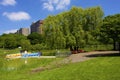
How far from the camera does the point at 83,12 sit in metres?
52.1

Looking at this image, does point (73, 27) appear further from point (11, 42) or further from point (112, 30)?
point (11, 42)

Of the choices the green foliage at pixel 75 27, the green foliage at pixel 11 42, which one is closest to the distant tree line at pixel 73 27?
the green foliage at pixel 75 27

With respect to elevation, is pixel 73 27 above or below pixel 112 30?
above

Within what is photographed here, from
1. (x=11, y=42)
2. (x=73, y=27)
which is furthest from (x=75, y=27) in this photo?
(x=11, y=42)

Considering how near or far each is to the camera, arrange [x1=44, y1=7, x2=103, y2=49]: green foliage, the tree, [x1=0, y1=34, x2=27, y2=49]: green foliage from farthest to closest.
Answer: [x1=0, y1=34, x2=27, y2=49]: green foliage, [x1=44, y1=7, x2=103, y2=49]: green foliage, the tree

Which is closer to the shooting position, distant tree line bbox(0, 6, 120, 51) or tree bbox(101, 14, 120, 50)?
tree bbox(101, 14, 120, 50)

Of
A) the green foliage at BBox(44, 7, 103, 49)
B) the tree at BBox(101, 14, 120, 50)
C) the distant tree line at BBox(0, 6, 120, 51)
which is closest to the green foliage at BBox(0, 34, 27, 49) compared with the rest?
the distant tree line at BBox(0, 6, 120, 51)

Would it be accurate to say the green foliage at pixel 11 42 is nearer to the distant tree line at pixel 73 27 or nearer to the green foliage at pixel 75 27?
the distant tree line at pixel 73 27

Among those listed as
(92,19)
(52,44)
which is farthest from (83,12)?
(52,44)

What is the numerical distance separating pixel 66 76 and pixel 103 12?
126ft

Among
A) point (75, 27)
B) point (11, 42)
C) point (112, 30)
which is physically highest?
point (75, 27)

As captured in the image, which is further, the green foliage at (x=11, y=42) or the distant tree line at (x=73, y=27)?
the green foliage at (x=11, y=42)

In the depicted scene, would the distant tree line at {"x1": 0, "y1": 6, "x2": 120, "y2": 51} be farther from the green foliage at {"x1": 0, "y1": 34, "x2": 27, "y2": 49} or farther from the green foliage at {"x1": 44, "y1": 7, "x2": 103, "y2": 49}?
the green foliage at {"x1": 0, "y1": 34, "x2": 27, "y2": 49}

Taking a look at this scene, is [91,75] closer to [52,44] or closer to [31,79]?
[31,79]
